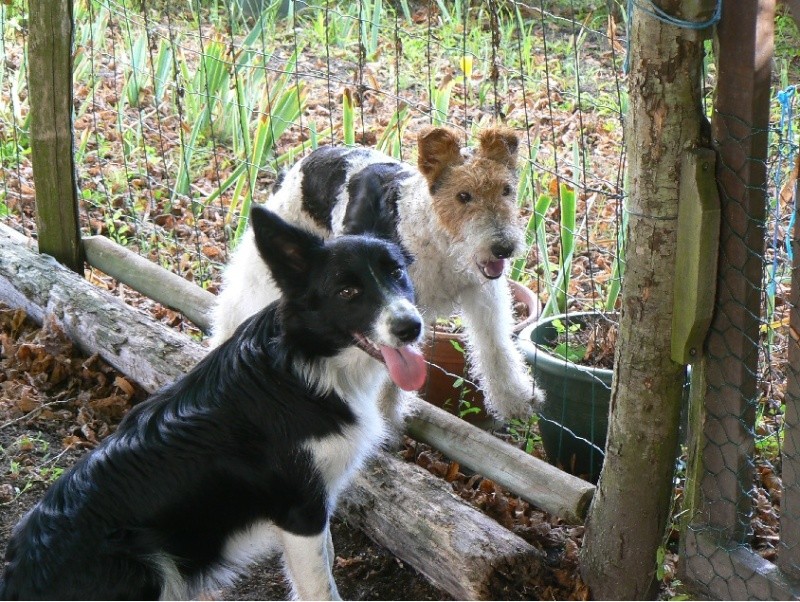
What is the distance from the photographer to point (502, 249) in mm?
3857

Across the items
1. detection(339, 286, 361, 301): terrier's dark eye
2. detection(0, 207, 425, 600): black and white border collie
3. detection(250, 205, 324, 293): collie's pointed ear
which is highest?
detection(250, 205, 324, 293): collie's pointed ear

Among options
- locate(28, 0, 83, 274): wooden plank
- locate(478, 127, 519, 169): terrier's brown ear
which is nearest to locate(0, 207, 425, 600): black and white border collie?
locate(478, 127, 519, 169): terrier's brown ear

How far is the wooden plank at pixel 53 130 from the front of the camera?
5020mm

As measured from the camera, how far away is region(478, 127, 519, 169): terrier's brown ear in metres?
4.02

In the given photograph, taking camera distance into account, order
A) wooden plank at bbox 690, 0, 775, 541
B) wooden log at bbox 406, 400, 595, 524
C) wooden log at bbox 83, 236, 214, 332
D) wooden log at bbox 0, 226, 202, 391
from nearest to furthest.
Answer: wooden plank at bbox 690, 0, 775, 541
wooden log at bbox 406, 400, 595, 524
wooden log at bbox 0, 226, 202, 391
wooden log at bbox 83, 236, 214, 332

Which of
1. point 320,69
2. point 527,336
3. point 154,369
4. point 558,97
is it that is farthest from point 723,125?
point 320,69

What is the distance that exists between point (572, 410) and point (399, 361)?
1.24 meters

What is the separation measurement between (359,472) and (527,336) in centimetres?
98

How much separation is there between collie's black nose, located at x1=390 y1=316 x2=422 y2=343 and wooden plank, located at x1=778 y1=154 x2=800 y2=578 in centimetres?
100

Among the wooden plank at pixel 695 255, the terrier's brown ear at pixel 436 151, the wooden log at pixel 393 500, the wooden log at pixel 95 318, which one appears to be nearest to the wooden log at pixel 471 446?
the wooden log at pixel 393 500

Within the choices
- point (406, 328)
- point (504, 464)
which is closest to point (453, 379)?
point (504, 464)

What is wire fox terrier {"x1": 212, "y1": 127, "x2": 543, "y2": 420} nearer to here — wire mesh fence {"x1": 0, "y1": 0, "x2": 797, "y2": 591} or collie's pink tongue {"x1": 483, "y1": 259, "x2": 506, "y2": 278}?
collie's pink tongue {"x1": 483, "y1": 259, "x2": 506, "y2": 278}

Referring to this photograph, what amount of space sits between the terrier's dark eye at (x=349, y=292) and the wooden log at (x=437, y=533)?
932 mm

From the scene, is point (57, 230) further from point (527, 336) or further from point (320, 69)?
point (320, 69)
